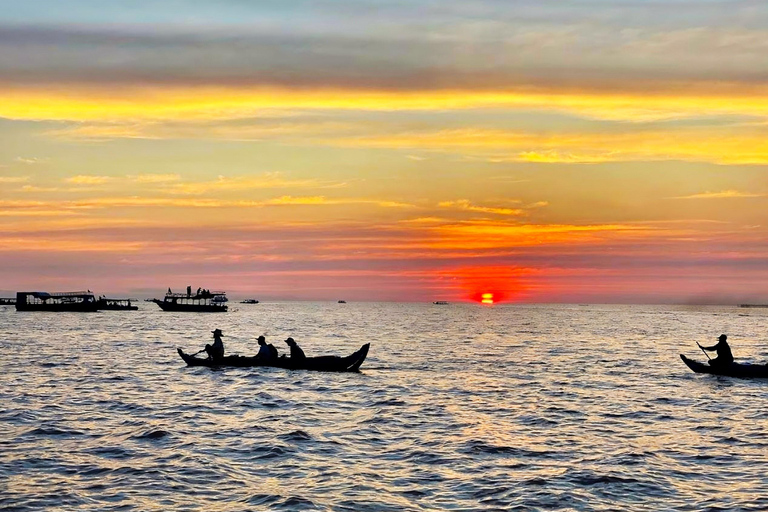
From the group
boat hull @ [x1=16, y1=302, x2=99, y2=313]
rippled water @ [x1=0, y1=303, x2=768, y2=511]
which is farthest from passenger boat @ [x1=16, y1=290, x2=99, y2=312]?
rippled water @ [x1=0, y1=303, x2=768, y2=511]

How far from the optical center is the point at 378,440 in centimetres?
2636

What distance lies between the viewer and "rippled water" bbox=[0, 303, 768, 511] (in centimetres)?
1939

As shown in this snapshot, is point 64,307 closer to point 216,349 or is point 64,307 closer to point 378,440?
point 216,349

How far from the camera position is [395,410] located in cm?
3297

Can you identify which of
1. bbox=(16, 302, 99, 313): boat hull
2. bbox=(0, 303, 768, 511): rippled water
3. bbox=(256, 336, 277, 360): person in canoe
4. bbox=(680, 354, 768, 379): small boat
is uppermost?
bbox=(16, 302, 99, 313): boat hull

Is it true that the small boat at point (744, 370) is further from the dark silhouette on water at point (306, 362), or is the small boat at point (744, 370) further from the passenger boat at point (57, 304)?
the passenger boat at point (57, 304)

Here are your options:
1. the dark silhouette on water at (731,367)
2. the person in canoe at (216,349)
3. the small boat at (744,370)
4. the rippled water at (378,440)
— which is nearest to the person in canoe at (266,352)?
the rippled water at (378,440)

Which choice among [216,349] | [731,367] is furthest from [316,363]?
[731,367]

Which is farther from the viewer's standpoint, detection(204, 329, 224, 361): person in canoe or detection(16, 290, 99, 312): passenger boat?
detection(16, 290, 99, 312): passenger boat

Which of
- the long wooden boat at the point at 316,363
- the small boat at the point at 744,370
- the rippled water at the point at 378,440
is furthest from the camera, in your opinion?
the long wooden boat at the point at 316,363

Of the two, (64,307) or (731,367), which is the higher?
(64,307)

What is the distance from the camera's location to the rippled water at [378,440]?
19.4 metres

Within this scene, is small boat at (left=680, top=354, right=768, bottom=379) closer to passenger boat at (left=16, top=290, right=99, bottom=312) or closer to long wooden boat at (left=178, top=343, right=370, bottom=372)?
long wooden boat at (left=178, top=343, right=370, bottom=372)

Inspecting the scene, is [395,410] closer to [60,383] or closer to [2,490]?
[2,490]
